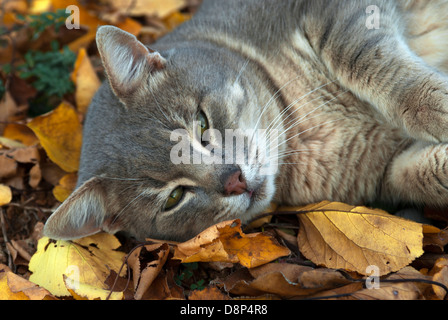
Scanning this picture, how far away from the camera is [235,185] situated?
6.63ft

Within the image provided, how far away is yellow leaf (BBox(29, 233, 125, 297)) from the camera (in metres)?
2.05

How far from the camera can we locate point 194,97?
222 cm

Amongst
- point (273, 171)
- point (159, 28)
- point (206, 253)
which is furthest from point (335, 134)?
point (159, 28)

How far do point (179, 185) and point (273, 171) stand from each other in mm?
498

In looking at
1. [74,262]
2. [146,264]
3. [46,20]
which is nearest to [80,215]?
[74,262]

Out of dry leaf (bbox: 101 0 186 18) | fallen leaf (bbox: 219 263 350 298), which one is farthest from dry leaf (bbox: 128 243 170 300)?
dry leaf (bbox: 101 0 186 18)

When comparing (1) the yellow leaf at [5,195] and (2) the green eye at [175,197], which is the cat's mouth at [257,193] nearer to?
(2) the green eye at [175,197]

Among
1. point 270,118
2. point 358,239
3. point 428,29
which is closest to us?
point 358,239

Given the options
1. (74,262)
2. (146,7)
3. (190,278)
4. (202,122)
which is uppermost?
(146,7)

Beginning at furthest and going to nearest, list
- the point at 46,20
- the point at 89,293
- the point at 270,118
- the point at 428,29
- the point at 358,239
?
the point at 46,20 < the point at 428,29 < the point at 270,118 < the point at 358,239 < the point at 89,293

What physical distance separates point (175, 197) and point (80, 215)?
49 centimetres

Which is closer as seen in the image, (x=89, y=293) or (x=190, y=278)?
(x=89, y=293)
